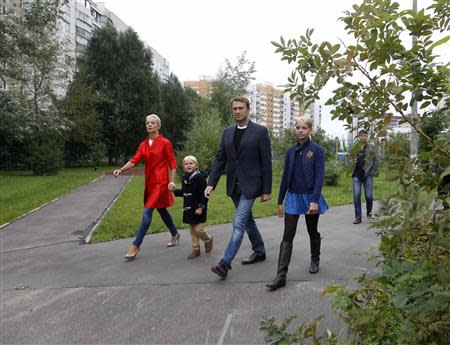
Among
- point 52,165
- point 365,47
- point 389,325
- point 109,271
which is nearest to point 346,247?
point 109,271

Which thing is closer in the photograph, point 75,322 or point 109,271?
point 75,322

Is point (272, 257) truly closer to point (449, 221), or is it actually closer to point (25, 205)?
point (449, 221)

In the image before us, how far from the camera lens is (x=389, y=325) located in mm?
1937

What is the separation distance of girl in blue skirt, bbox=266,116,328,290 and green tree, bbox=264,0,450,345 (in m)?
2.53

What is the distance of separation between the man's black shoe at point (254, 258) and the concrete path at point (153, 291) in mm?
109

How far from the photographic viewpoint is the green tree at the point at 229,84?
38.7 meters

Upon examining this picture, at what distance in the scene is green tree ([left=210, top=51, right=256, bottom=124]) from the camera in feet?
127

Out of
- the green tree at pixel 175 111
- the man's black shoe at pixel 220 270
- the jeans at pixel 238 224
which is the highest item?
the green tree at pixel 175 111

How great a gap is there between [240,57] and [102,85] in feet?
46.2

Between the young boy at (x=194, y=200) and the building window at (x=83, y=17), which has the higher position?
the building window at (x=83, y=17)

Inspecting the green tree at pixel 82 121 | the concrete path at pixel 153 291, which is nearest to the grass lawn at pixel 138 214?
the concrete path at pixel 153 291

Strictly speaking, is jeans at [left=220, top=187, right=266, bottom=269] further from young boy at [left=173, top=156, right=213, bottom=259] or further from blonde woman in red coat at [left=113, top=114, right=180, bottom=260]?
blonde woman in red coat at [left=113, top=114, right=180, bottom=260]

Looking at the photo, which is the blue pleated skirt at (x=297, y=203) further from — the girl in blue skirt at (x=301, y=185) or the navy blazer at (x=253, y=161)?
the navy blazer at (x=253, y=161)

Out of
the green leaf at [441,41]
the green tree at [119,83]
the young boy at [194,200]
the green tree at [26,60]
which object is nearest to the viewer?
the green leaf at [441,41]
